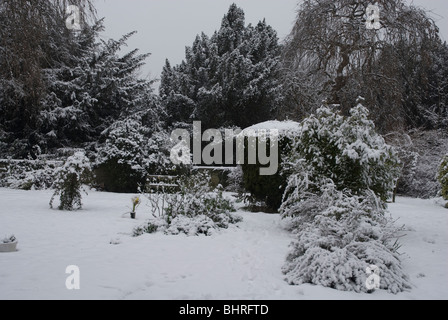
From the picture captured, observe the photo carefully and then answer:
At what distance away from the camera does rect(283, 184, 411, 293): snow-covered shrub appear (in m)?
3.34

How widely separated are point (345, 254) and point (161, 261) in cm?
202

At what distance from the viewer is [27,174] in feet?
38.2

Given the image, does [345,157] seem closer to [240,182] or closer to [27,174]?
[240,182]

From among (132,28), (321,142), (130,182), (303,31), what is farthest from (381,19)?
(132,28)

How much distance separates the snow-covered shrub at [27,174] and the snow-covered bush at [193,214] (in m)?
6.92

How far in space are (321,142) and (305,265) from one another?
247 cm

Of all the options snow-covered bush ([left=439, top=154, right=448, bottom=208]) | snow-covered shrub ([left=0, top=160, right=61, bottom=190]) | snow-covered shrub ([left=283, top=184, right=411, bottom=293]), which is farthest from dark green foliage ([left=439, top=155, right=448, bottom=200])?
snow-covered shrub ([left=0, top=160, right=61, bottom=190])

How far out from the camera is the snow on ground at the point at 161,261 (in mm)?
3064

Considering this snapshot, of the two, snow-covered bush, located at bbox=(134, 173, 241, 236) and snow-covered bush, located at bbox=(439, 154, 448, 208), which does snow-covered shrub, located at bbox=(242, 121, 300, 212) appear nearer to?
snow-covered bush, located at bbox=(134, 173, 241, 236)

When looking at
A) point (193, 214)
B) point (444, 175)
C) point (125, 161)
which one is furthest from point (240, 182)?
point (444, 175)

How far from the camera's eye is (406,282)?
11.2 feet

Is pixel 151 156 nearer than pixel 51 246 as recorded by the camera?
No

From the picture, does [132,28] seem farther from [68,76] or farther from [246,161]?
[246,161]

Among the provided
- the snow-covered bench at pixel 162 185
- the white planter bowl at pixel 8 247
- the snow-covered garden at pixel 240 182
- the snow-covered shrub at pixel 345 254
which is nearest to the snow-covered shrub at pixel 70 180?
the snow-covered garden at pixel 240 182
